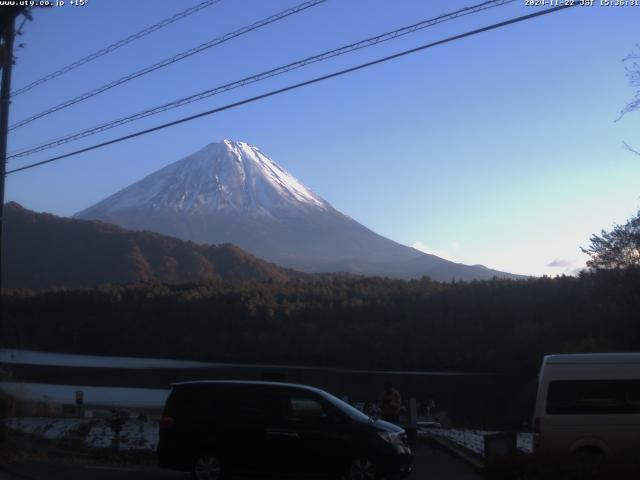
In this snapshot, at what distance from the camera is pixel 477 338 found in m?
53.4

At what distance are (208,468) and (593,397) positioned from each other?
5.49 metres

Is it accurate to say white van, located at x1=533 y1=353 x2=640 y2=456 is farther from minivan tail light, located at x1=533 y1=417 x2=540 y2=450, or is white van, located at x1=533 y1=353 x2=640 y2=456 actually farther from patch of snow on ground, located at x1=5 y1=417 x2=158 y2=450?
patch of snow on ground, located at x1=5 y1=417 x2=158 y2=450

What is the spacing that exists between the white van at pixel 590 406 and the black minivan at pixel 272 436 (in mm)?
2057

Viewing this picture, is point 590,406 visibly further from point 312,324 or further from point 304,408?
point 312,324

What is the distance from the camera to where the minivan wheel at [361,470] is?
1123 centimetres

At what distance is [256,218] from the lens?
124438 mm

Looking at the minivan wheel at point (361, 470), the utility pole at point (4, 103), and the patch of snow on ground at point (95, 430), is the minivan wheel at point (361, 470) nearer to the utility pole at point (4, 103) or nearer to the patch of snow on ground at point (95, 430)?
the patch of snow on ground at point (95, 430)

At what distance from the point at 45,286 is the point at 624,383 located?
67.2 meters

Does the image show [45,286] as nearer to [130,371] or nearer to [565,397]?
[130,371]

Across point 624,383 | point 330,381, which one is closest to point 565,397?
point 624,383

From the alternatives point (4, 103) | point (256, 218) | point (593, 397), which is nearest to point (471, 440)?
point (593, 397)

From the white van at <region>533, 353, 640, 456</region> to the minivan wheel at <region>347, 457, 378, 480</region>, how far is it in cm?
238

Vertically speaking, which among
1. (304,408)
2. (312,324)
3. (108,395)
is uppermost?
(312,324)

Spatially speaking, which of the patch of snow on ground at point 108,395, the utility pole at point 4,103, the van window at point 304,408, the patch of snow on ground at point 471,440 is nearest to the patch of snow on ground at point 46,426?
the utility pole at point 4,103
